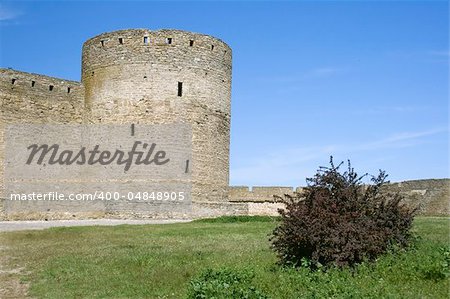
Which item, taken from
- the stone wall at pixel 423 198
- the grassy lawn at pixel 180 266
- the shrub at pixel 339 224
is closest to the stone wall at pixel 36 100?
the grassy lawn at pixel 180 266

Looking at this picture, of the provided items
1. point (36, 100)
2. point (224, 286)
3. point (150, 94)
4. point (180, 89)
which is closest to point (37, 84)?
point (36, 100)

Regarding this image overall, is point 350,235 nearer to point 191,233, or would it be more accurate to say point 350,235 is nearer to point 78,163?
point 191,233

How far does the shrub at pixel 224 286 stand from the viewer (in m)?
6.86

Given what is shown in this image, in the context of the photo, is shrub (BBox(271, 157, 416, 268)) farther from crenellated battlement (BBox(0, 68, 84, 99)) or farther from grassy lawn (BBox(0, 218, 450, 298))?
crenellated battlement (BBox(0, 68, 84, 99))

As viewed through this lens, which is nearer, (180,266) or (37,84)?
(180,266)

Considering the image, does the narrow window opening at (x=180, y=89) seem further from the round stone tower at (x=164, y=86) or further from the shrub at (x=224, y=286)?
the shrub at (x=224, y=286)

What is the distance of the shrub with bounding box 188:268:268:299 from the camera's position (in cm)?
686

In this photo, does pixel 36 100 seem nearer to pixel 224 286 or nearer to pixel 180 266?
pixel 180 266

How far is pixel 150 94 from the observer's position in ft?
81.9

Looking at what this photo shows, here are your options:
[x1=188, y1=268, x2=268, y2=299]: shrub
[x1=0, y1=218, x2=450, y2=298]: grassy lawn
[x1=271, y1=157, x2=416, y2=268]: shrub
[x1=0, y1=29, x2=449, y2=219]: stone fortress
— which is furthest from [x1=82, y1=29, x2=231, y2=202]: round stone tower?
[x1=188, y1=268, x2=268, y2=299]: shrub

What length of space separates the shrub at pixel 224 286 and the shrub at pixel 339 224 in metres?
1.38

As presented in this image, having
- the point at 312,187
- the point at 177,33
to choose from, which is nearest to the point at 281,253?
the point at 312,187

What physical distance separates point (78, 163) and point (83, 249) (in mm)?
12871

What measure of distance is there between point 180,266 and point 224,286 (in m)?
3.28
